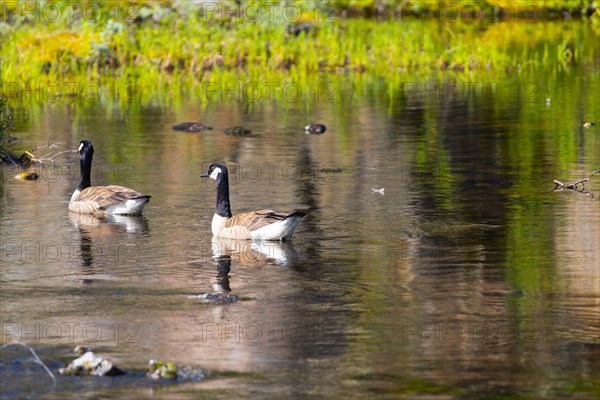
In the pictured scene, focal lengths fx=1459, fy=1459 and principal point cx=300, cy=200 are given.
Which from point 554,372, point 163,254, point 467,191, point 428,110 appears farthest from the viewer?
point 428,110

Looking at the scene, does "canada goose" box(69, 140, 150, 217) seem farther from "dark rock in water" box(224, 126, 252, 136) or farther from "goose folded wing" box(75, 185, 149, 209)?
"dark rock in water" box(224, 126, 252, 136)

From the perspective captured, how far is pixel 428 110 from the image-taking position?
36.2m

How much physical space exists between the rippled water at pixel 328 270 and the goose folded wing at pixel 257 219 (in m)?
0.28

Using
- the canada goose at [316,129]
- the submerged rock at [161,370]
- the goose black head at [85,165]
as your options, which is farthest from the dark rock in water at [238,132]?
the submerged rock at [161,370]

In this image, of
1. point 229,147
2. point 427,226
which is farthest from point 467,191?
point 229,147

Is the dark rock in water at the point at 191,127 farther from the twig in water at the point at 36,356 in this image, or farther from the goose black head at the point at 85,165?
the twig in water at the point at 36,356

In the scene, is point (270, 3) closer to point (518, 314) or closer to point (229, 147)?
point (229, 147)

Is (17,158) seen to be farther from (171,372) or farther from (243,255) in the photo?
(171,372)

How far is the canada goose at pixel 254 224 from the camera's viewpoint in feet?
63.0

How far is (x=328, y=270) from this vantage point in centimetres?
1745

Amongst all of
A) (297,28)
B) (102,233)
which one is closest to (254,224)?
(102,233)

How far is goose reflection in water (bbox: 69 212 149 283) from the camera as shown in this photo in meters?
18.8

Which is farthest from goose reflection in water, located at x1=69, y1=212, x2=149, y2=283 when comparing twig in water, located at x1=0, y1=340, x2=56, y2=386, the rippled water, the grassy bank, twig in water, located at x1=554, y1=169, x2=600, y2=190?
the grassy bank

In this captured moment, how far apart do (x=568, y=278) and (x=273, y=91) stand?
2430 cm
